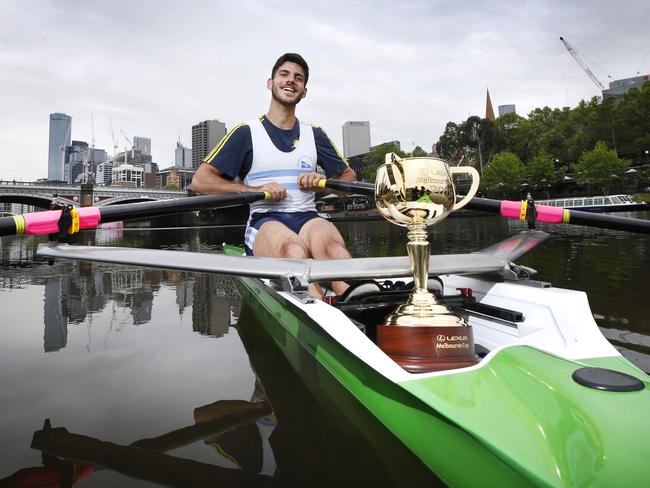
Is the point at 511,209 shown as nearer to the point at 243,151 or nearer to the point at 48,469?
Answer: the point at 243,151

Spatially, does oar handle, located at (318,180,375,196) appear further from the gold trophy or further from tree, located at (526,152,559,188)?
tree, located at (526,152,559,188)

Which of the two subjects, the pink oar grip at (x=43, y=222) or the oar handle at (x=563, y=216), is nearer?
the pink oar grip at (x=43, y=222)

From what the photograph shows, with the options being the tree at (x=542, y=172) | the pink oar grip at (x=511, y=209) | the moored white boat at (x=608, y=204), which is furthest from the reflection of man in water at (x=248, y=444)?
the tree at (x=542, y=172)

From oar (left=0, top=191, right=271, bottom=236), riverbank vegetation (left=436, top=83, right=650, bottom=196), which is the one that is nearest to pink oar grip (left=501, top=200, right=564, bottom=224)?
oar (left=0, top=191, right=271, bottom=236)

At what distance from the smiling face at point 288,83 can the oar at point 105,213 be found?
1.10m

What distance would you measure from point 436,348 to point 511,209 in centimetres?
235

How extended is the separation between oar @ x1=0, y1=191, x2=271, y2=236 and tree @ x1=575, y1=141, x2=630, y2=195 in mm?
57009

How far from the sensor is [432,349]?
1.91 meters

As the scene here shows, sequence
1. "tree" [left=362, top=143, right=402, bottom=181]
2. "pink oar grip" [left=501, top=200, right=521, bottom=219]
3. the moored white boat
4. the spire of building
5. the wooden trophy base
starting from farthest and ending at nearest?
the spire of building < "tree" [left=362, top=143, right=402, bottom=181] < the moored white boat < "pink oar grip" [left=501, top=200, right=521, bottom=219] < the wooden trophy base

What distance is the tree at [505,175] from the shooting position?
58.8m

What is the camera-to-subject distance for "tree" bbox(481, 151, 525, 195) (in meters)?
58.8

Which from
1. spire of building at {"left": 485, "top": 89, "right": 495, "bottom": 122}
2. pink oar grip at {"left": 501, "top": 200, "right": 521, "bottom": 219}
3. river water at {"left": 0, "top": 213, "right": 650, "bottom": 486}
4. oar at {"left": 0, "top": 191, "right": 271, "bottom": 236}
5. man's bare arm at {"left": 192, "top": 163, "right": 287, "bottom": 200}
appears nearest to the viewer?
river water at {"left": 0, "top": 213, "right": 650, "bottom": 486}

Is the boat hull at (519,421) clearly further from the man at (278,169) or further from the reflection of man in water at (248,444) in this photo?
the man at (278,169)

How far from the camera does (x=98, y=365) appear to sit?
3.64 meters
